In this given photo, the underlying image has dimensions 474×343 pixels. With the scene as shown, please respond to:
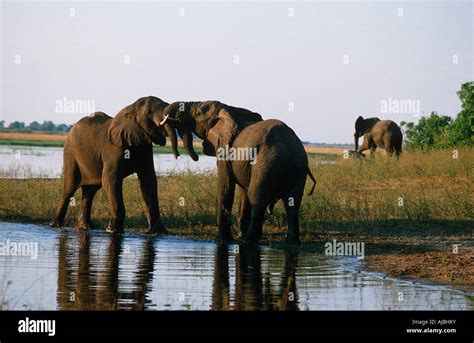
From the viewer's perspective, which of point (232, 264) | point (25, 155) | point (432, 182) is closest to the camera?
point (232, 264)

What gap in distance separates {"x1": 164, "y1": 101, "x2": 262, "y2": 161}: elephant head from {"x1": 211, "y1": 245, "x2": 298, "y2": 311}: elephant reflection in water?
2697mm

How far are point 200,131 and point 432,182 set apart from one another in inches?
359

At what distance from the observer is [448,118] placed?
40.6 metres

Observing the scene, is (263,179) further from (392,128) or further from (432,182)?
(392,128)

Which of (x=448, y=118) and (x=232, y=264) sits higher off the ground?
(x=448, y=118)

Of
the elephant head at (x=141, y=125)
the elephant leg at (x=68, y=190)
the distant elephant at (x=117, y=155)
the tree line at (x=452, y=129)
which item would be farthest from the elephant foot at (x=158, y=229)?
the tree line at (x=452, y=129)

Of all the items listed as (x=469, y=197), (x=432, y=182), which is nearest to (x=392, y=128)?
(x=432, y=182)

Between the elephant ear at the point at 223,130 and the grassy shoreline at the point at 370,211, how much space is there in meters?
1.66

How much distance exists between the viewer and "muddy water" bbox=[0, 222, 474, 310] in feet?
35.6

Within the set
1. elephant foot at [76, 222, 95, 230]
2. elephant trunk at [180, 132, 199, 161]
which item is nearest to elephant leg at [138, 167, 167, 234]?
elephant trunk at [180, 132, 199, 161]

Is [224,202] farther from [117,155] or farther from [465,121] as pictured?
[465,121]

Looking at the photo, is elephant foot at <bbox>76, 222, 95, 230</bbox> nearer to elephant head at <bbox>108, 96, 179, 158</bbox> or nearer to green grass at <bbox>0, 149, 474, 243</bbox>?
green grass at <bbox>0, 149, 474, 243</bbox>
